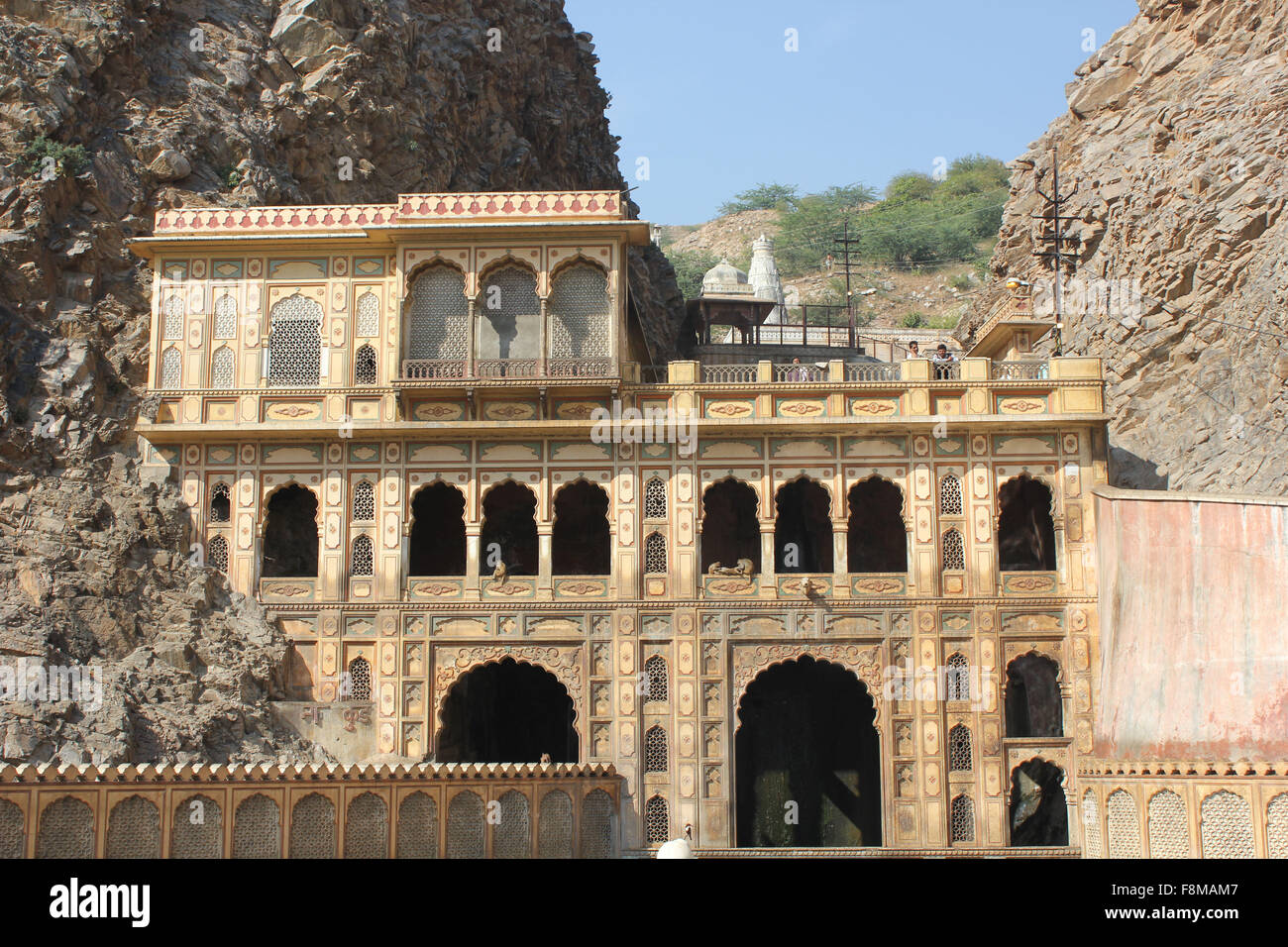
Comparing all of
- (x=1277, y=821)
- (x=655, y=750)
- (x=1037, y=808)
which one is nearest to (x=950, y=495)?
(x=1037, y=808)

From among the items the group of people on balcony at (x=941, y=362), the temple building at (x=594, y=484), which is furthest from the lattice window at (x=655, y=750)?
the group of people on balcony at (x=941, y=362)

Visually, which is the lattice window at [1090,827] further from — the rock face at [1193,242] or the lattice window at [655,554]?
the lattice window at [655,554]

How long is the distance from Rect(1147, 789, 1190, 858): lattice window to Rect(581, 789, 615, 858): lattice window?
26.8 ft

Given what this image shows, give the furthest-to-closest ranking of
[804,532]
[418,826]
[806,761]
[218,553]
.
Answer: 1. [804,532]
2. [806,761]
3. [218,553]
4. [418,826]

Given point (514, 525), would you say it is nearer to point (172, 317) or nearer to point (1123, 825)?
point (172, 317)

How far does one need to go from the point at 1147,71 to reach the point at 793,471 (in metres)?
17.5

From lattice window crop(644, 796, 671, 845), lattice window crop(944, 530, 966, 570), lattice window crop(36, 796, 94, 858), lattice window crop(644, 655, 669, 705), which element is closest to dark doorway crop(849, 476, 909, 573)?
lattice window crop(944, 530, 966, 570)

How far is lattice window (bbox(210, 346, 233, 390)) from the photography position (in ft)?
89.5

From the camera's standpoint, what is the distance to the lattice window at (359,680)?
2611cm

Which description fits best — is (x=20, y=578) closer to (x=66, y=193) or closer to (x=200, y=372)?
(x=200, y=372)

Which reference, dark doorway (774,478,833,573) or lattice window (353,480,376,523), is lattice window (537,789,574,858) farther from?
dark doorway (774,478,833,573)

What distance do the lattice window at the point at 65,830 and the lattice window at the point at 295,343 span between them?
966 centimetres

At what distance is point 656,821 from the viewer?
25.4 meters

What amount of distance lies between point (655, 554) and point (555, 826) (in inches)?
228
